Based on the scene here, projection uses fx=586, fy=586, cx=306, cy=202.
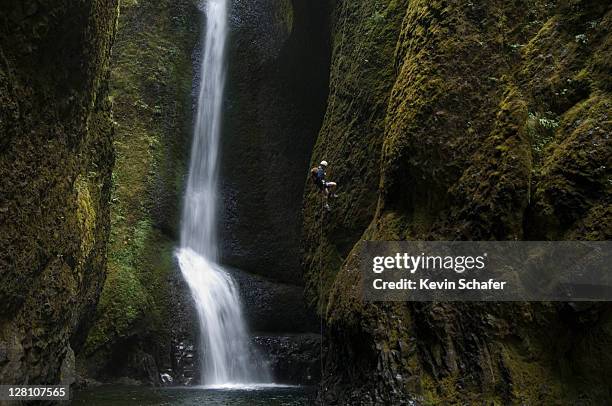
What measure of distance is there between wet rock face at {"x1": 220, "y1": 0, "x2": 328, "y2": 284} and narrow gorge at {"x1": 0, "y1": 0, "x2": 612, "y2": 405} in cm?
203

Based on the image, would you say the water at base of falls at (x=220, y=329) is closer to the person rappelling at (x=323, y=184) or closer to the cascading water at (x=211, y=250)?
the cascading water at (x=211, y=250)

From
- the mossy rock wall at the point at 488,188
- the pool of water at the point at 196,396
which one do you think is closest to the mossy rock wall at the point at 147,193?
the pool of water at the point at 196,396

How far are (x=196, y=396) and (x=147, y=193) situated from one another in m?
7.56

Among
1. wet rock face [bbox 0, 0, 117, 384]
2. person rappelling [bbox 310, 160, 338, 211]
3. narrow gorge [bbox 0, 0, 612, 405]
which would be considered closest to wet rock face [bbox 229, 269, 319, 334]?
narrow gorge [bbox 0, 0, 612, 405]

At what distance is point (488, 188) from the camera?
311 inches

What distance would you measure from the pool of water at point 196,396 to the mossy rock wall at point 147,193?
1460 millimetres

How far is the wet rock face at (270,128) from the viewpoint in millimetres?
17859

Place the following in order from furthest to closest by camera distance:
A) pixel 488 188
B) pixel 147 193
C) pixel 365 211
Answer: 1. pixel 147 193
2. pixel 365 211
3. pixel 488 188

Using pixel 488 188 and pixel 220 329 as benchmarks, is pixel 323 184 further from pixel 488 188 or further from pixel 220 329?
pixel 220 329

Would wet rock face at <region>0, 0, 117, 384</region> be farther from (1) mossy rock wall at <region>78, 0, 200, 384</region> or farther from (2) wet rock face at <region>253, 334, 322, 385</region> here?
(2) wet rock face at <region>253, 334, 322, 385</region>

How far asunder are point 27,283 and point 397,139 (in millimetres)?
5652

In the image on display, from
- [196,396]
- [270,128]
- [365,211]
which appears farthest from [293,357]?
[270,128]

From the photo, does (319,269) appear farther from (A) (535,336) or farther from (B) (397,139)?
(A) (535,336)

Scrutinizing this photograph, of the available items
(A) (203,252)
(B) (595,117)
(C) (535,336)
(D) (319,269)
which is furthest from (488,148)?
(A) (203,252)
